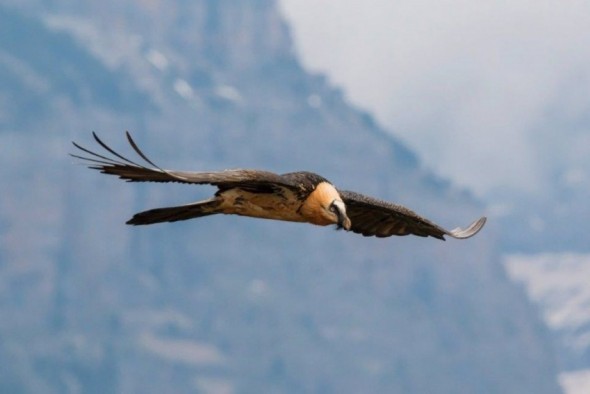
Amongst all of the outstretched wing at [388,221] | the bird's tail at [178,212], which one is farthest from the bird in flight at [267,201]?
the outstretched wing at [388,221]

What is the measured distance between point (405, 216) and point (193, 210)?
5.57 meters

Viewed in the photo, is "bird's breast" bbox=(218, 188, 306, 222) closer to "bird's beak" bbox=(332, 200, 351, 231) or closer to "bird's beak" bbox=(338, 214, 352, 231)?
"bird's beak" bbox=(332, 200, 351, 231)

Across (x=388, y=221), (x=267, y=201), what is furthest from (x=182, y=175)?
(x=388, y=221)

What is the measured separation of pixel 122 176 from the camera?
1652 centimetres

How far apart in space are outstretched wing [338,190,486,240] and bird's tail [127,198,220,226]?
162 inches

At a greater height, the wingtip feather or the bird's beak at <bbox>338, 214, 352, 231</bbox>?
the wingtip feather

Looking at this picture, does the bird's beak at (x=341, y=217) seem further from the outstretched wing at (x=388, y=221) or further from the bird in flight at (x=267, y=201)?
the outstretched wing at (x=388, y=221)

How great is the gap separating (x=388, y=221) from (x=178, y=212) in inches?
229

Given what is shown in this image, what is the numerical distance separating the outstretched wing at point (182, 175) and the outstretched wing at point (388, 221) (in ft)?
15.2

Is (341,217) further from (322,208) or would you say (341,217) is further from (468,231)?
(468,231)

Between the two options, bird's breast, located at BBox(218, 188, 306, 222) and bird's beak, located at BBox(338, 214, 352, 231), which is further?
bird's breast, located at BBox(218, 188, 306, 222)

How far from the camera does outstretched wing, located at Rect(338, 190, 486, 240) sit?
2244cm

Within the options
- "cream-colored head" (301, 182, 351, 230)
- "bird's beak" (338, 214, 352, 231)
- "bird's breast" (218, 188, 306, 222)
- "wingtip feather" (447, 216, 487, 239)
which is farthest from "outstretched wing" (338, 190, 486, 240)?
"bird's beak" (338, 214, 352, 231)

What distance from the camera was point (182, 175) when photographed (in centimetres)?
1598
